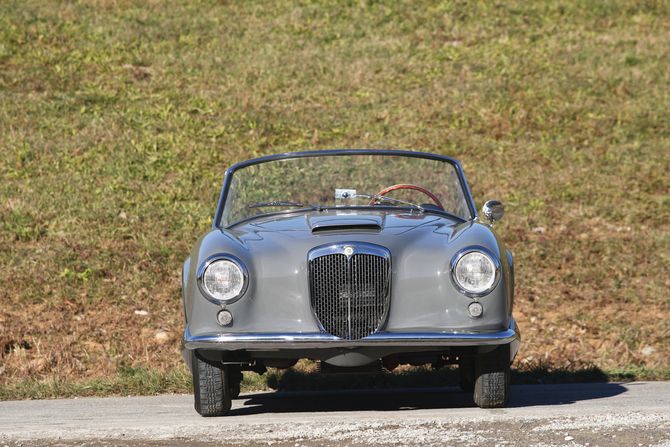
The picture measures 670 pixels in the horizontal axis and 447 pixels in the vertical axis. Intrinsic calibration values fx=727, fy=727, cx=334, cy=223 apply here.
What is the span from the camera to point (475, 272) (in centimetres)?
390

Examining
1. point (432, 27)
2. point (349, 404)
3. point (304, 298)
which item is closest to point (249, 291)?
point (304, 298)

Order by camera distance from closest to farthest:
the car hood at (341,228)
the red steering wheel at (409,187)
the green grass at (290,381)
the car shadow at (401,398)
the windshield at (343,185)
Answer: the car hood at (341,228) → the car shadow at (401,398) → the windshield at (343,185) → the red steering wheel at (409,187) → the green grass at (290,381)

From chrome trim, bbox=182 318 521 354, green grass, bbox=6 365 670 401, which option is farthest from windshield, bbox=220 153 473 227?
green grass, bbox=6 365 670 401

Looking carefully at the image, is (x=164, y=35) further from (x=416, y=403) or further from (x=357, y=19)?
(x=416, y=403)

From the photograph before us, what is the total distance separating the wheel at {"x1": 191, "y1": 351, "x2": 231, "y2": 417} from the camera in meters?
4.09

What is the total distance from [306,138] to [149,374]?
689cm

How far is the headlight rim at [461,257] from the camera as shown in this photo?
12.7ft

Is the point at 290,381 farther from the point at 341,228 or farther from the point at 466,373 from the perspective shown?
the point at 341,228

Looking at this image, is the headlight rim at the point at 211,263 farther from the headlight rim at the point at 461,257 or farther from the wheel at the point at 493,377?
the wheel at the point at 493,377

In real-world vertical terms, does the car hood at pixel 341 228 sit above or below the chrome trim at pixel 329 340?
above

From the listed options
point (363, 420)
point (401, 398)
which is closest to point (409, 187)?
point (401, 398)

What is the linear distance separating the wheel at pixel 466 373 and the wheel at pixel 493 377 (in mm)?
130

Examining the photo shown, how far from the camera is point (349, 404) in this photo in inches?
186

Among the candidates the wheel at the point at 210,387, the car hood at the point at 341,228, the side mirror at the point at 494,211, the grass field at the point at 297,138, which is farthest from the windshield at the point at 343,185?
the grass field at the point at 297,138
